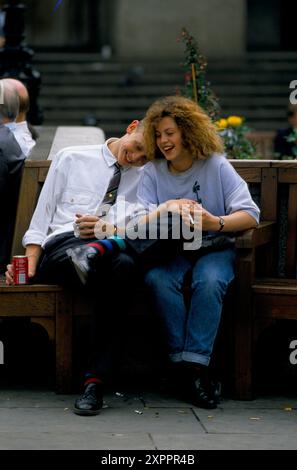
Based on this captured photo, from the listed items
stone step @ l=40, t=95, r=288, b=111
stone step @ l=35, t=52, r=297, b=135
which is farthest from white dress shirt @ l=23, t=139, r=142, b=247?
stone step @ l=40, t=95, r=288, b=111

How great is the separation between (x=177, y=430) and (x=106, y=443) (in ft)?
1.46

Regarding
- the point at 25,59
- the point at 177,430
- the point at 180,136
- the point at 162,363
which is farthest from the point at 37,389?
the point at 25,59

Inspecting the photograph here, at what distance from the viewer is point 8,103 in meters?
7.66

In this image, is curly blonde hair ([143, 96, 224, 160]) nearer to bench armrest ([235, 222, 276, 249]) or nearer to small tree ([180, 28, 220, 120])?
bench armrest ([235, 222, 276, 249])

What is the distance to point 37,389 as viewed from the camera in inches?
258

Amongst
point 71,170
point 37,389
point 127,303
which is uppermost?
point 71,170

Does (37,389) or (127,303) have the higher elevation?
(127,303)

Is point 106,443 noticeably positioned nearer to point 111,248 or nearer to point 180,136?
point 111,248

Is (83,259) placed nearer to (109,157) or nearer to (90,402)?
(90,402)

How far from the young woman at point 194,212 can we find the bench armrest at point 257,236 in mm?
71

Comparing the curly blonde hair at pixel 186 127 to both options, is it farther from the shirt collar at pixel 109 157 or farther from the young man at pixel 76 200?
the shirt collar at pixel 109 157

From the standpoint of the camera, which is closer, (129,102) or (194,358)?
(194,358)

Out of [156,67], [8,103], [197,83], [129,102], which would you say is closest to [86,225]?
[8,103]

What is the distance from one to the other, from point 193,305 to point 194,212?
0.47 meters
